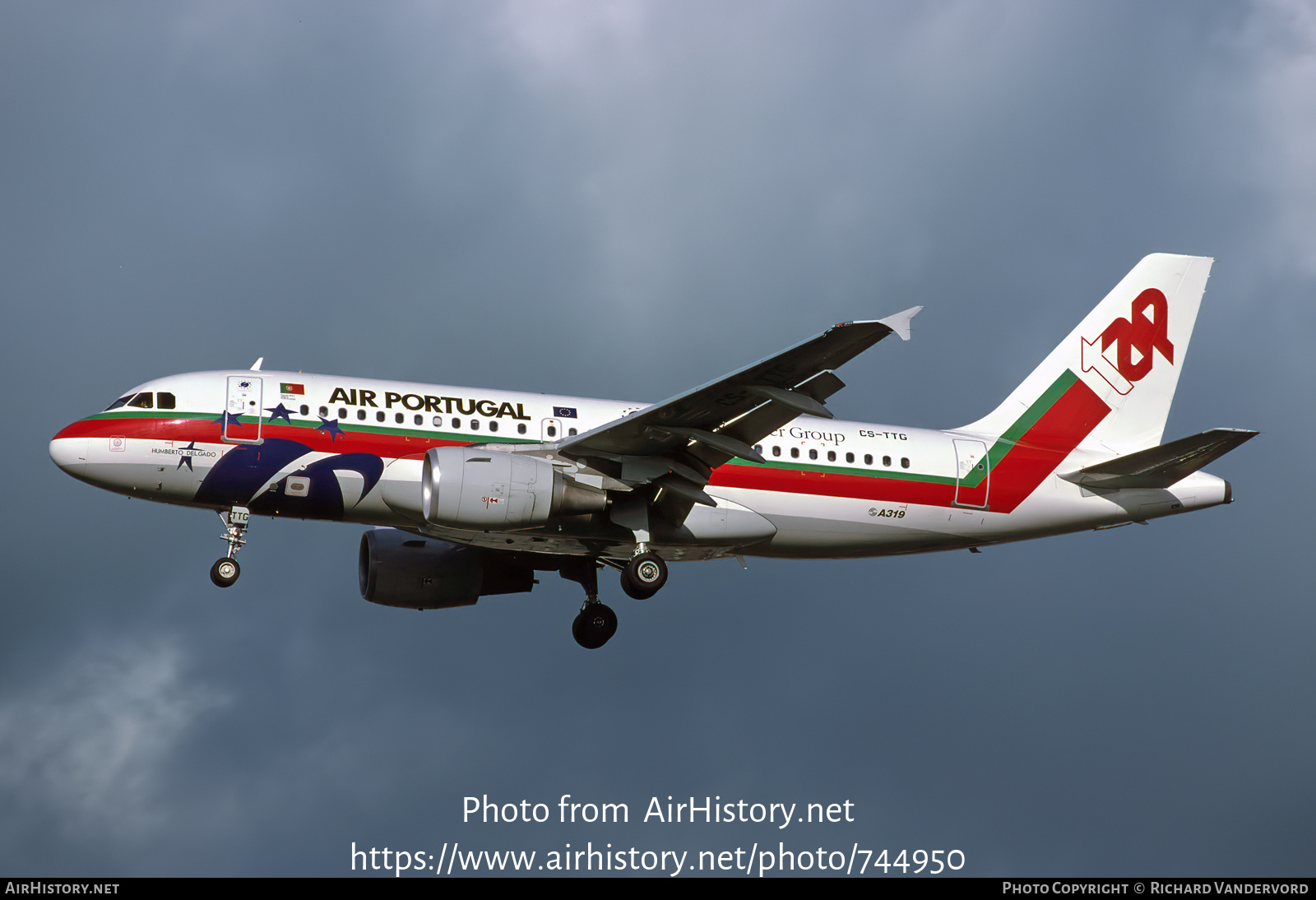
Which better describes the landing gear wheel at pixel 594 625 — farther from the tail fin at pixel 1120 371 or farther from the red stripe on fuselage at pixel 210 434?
the tail fin at pixel 1120 371

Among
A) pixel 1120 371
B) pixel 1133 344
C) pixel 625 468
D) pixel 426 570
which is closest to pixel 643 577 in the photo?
pixel 625 468

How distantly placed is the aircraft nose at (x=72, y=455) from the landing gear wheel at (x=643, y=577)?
10.8 meters

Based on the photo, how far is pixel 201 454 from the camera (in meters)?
27.6

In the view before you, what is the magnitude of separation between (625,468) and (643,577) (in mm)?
2444

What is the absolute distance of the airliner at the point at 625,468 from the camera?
88.9 ft

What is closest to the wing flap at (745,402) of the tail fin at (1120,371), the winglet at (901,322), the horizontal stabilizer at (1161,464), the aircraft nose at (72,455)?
the winglet at (901,322)

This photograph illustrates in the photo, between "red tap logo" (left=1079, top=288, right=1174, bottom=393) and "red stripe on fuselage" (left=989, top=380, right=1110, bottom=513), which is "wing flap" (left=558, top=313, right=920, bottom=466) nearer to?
"red stripe on fuselage" (left=989, top=380, right=1110, bottom=513)

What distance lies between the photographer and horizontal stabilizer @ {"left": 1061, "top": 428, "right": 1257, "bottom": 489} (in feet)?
93.4

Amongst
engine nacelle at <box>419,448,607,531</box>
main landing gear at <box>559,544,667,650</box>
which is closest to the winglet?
engine nacelle at <box>419,448,607,531</box>

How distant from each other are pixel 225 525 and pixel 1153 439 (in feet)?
70.1

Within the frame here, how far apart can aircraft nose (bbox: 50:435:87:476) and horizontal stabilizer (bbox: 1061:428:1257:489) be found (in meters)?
20.8

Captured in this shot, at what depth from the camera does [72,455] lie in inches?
1087

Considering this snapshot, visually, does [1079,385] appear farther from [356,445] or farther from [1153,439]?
[356,445]

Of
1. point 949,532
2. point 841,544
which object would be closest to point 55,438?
point 841,544
